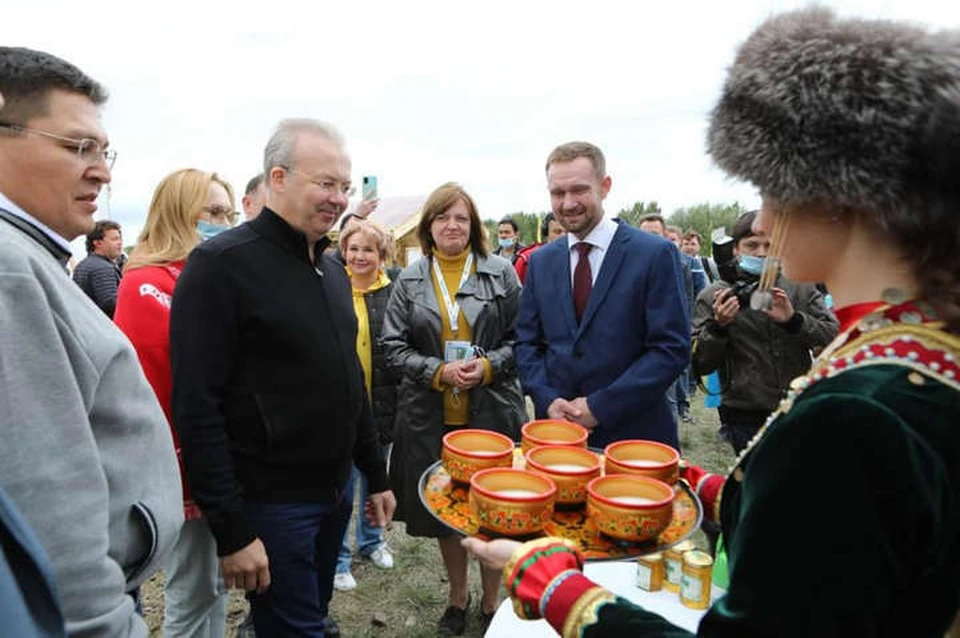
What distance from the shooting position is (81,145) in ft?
5.07

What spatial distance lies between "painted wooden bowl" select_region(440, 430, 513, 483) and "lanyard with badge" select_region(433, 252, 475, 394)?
1.45m

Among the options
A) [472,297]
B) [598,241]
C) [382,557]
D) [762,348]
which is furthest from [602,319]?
[382,557]

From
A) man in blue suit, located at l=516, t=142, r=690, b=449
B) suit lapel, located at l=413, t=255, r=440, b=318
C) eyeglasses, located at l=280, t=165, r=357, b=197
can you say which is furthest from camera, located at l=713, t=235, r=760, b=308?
eyeglasses, located at l=280, t=165, r=357, b=197

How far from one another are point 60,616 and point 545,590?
83 centimetres

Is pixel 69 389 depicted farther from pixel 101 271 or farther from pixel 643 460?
pixel 101 271

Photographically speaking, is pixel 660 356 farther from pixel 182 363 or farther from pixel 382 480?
pixel 182 363

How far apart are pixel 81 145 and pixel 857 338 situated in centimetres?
182

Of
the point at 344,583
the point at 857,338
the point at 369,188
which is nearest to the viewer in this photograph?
the point at 857,338

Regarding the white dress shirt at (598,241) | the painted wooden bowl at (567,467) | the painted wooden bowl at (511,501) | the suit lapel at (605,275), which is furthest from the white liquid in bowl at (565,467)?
the white dress shirt at (598,241)

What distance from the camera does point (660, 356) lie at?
9.25ft

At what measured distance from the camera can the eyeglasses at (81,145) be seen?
1.46m

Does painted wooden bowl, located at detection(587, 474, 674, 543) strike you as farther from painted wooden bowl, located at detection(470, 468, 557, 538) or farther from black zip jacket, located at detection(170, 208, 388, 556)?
black zip jacket, located at detection(170, 208, 388, 556)

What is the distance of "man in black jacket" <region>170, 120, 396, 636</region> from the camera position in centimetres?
197

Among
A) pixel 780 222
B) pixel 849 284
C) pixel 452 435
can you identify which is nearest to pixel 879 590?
pixel 849 284
